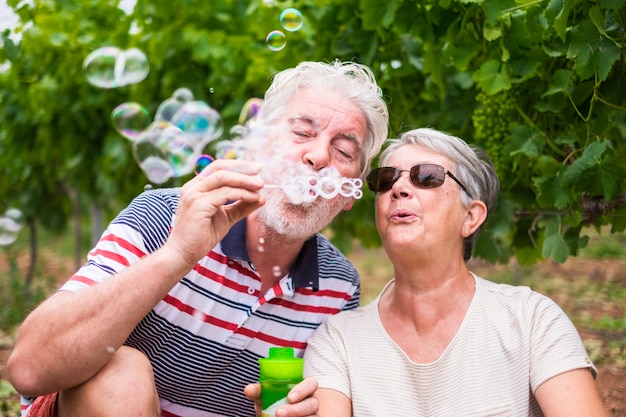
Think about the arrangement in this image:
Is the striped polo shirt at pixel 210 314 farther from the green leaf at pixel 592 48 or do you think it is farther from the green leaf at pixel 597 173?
the green leaf at pixel 592 48

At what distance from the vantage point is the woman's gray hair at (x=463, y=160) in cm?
260

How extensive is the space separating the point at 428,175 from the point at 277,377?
865 millimetres

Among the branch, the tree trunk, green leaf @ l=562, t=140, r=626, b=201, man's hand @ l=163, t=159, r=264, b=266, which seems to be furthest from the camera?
the tree trunk

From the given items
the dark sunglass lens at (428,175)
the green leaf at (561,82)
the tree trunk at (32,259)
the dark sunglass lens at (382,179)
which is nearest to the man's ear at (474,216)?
the dark sunglass lens at (428,175)

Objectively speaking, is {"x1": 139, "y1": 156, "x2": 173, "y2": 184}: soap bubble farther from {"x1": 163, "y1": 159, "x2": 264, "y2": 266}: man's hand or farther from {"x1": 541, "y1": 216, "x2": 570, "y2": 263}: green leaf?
{"x1": 541, "y1": 216, "x2": 570, "y2": 263}: green leaf

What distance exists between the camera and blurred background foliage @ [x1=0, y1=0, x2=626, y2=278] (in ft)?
9.09

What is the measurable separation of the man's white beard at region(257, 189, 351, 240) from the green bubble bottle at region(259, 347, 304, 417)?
538 mm

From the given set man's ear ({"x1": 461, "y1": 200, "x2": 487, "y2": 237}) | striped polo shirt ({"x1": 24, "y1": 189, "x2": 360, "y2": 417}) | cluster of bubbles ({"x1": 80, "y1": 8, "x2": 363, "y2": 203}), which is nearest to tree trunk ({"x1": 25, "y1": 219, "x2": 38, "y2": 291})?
cluster of bubbles ({"x1": 80, "y1": 8, "x2": 363, "y2": 203})

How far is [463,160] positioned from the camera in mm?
2609

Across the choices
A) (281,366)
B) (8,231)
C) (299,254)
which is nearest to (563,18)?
(299,254)

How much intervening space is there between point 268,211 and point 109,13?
3.95 metres

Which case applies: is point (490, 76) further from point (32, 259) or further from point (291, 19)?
point (32, 259)

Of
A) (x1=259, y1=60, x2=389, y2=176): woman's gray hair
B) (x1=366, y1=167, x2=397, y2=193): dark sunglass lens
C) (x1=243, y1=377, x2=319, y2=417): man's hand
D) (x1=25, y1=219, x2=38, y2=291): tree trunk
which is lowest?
(x1=25, y1=219, x2=38, y2=291): tree trunk

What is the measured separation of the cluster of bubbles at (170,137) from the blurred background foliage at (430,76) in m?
0.78
